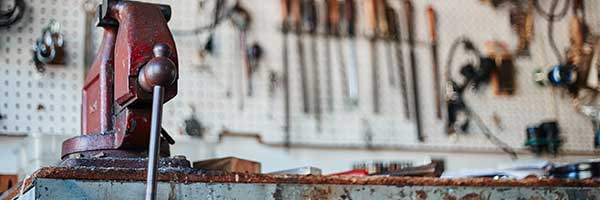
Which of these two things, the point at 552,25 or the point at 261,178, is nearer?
the point at 261,178

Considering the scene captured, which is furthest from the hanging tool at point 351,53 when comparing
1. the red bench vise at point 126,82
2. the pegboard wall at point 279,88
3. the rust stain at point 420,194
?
the rust stain at point 420,194

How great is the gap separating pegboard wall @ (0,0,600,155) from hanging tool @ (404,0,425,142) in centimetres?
2

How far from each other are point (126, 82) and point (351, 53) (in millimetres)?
1633

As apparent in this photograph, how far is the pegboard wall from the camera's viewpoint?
2.30m

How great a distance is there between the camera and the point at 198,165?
1633mm

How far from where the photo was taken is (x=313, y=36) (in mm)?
2709

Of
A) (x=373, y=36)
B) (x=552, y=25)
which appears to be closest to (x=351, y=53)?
(x=373, y=36)

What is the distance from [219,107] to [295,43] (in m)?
0.35

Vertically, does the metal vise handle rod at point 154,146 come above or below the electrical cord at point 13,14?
below

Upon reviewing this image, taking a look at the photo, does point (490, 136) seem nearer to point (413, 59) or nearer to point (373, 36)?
point (413, 59)

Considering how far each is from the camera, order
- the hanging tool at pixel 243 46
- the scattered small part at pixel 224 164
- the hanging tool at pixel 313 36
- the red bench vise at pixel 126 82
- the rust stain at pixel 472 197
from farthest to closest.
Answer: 1. the hanging tool at pixel 313 36
2. the hanging tool at pixel 243 46
3. the scattered small part at pixel 224 164
4. the rust stain at pixel 472 197
5. the red bench vise at pixel 126 82

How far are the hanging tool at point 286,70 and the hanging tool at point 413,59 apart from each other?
452 millimetres

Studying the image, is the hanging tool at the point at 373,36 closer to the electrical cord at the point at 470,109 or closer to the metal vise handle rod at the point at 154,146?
the electrical cord at the point at 470,109

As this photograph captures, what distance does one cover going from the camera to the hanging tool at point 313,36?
2674mm
